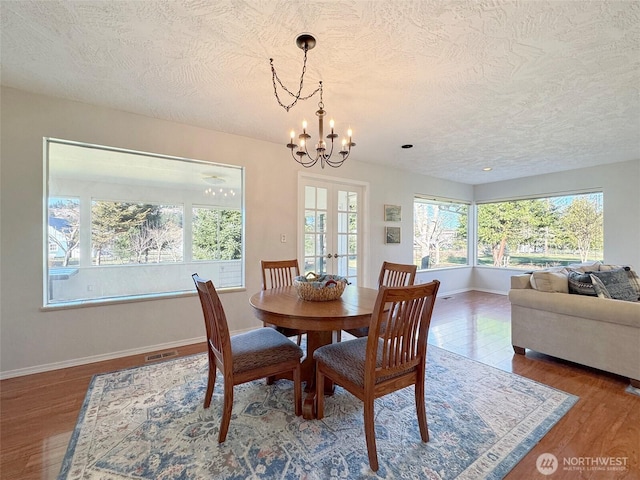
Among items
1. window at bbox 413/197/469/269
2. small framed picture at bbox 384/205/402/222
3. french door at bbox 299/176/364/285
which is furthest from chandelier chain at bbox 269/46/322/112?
window at bbox 413/197/469/269

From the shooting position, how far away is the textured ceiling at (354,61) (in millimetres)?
1514

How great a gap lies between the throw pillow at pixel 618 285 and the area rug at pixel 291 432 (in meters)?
1.28

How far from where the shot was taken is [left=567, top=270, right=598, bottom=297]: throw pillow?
2.54 metres

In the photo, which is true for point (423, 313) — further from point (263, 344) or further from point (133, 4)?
point (133, 4)

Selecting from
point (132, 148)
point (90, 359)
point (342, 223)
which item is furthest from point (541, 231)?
point (90, 359)

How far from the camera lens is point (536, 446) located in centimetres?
159

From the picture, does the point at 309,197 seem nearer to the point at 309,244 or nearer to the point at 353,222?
the point at 309,244

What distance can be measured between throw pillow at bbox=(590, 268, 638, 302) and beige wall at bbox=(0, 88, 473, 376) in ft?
10.9

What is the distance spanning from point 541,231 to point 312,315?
5.88 meters

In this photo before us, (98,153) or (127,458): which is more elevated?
(98,153)

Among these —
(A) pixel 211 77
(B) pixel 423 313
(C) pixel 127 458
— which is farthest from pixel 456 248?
(C) pixel 127 458

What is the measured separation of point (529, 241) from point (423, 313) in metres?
5.46

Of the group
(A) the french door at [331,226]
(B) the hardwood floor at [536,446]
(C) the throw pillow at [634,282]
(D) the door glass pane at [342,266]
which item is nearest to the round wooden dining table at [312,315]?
(B) the hardwood floor at [536,446]

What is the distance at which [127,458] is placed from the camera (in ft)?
4.92
